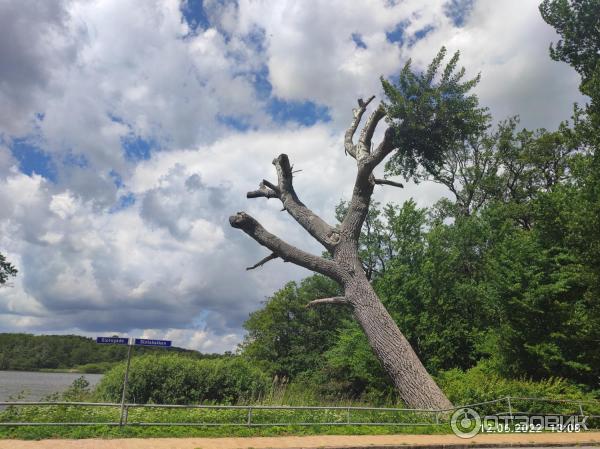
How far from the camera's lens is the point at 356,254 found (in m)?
18.1

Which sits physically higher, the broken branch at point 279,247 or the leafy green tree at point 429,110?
the leafy green tree at point 429,110

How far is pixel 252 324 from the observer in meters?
43.3

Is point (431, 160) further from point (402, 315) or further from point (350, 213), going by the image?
point (402, 315)

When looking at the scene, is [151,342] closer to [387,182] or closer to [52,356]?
[387,182]

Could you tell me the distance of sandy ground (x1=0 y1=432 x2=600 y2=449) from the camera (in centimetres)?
903

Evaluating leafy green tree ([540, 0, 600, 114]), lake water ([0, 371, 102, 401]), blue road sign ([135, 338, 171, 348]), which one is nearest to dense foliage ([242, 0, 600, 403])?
leafy green tree ([540, 0, 600, 114])

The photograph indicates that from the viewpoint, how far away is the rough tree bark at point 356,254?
15.9 meters

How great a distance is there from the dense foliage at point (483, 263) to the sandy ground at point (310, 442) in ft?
9.82

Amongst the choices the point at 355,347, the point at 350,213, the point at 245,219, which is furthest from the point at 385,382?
the point at 245,219

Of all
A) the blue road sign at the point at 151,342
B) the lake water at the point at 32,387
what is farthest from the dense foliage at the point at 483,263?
the lake water at the point at 32,387

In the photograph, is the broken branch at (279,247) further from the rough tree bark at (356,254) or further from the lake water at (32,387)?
the lake water at (32,387)

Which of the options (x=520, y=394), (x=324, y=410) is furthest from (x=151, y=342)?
(x=520, y=394)

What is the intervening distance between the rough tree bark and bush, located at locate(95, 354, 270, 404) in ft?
13.2

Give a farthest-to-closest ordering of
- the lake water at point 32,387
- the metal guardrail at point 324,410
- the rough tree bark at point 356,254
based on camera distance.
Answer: the lake water at point 32,387
the rough tree bark at point 356,254
the metal guardrail at point 324,410
